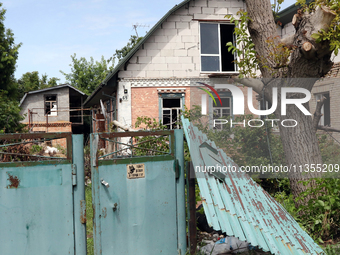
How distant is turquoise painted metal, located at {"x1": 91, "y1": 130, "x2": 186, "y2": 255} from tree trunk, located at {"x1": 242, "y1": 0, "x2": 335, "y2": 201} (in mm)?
2699

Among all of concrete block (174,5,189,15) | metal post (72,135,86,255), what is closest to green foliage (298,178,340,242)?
metal post (72,135,86,255)

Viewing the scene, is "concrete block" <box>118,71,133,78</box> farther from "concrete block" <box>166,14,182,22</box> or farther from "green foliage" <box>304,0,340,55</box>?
"green foliage" <box>304,0,340,55</box>

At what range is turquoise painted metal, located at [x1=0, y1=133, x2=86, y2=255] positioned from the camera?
3.53 m

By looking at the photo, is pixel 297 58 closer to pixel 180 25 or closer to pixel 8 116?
pixel 180 25

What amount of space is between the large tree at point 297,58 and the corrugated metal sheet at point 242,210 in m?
1.63

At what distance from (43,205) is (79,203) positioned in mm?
390

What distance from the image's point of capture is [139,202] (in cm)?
385

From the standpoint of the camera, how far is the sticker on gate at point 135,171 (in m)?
3.81

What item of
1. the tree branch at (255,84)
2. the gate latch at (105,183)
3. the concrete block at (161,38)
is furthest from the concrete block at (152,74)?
the gate latch at (105,183)

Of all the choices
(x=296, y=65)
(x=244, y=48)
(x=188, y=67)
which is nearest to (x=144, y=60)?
(x=188, y=67)

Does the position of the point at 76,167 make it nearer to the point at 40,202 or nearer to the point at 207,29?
the point at 40,202

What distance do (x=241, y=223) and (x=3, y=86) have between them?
2231 centimetres

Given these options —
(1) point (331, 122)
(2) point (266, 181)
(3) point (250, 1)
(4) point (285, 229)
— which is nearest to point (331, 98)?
(1) point (331, 122)

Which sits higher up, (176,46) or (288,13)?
(288,13)
